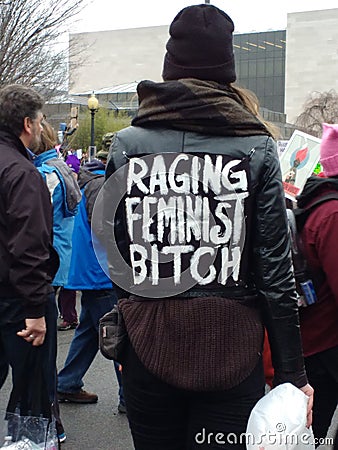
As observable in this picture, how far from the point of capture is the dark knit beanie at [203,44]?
6.92 feet

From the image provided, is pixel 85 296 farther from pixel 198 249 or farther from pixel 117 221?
pixel 198 249

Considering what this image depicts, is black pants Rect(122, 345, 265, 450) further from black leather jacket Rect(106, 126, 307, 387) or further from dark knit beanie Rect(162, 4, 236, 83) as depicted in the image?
dark knit beanie Rect(162, 4, 236, 83)

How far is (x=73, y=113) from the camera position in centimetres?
2053

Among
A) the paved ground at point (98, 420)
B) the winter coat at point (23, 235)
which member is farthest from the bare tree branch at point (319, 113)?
the winter coat at point (23, 235)

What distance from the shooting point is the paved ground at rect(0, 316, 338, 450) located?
158 inches

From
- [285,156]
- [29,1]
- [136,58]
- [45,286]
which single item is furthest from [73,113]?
[136,58]

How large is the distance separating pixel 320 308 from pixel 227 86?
3.37 feet

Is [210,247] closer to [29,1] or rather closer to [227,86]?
[227,86]

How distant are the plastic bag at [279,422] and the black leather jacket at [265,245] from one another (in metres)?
0.08

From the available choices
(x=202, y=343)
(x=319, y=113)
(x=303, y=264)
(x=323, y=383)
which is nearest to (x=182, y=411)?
(x=202, y=343)

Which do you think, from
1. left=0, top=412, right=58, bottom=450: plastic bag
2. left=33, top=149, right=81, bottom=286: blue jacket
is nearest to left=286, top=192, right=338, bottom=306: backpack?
left=0, top=412, right=58, bottom=450: plastic bag

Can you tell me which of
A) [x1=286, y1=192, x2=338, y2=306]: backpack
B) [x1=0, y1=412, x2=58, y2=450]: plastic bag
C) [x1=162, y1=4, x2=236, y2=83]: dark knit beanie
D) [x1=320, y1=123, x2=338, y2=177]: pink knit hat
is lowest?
[x1=0, y1=412, x2=58, y2=450]: plastic bag

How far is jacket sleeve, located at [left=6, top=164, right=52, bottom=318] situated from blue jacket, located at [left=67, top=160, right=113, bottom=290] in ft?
4.61

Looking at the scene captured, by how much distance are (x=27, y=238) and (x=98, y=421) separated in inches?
74.3
